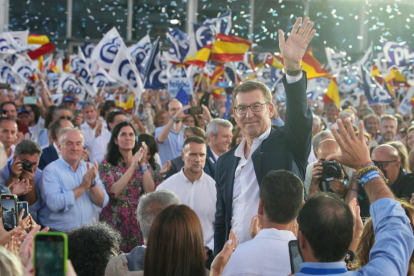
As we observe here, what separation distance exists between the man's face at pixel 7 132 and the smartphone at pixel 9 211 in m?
3.60

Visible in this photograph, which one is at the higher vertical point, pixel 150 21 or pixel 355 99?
pixel 150 21

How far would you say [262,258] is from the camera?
2688mm

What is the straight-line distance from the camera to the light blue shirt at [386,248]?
216 cm

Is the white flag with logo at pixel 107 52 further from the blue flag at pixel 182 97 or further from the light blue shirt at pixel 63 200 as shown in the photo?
the light blue shirt at pixel 63 200

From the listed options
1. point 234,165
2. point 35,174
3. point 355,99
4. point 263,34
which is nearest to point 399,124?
point 355,99

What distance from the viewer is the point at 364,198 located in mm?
5531

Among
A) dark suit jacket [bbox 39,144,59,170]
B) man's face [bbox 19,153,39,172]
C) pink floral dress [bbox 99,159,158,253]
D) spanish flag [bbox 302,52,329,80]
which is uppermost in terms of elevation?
spanish flag [bbox 302,52,329,80]

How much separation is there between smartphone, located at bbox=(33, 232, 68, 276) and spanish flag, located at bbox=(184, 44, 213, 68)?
36.4ft

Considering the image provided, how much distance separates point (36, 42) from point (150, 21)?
9.65 metres

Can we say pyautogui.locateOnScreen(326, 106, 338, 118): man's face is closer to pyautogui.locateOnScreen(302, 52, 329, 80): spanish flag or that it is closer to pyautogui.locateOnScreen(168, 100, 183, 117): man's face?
pyautogui.locateOnScreen(302, 52, 329, 80): spanish flag

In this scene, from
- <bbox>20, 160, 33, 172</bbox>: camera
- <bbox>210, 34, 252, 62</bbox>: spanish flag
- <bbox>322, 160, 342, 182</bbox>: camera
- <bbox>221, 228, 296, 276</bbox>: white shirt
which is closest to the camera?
<bbox>221, 228, 296, 276</bbox>: white shirt

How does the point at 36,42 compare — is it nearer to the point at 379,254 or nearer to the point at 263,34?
the point at 263,34

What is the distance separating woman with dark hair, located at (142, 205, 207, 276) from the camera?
2.87 m

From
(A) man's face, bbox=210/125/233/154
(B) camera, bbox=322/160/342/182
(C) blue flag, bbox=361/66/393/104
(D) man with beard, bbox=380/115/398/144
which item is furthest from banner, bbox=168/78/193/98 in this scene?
(B) camera, bbox=322/160/342/182
